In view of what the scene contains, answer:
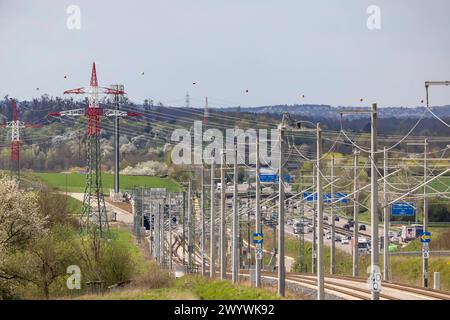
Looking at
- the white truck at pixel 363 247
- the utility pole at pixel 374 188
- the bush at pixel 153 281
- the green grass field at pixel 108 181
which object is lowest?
the white truck at pixel 363 247

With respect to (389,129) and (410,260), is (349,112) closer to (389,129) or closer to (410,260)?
(410,260)

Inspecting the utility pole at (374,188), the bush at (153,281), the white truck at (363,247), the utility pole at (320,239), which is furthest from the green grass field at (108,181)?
the utility pole at (374,188)

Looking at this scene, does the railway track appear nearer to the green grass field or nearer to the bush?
the bush

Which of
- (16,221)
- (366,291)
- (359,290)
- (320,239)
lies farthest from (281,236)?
(16,221)

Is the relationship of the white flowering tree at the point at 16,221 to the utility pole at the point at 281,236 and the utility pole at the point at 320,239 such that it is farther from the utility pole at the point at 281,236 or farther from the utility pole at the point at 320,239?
the utility pole at the point at 320,239

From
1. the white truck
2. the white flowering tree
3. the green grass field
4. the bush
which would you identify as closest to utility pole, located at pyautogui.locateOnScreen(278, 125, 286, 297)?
the bush

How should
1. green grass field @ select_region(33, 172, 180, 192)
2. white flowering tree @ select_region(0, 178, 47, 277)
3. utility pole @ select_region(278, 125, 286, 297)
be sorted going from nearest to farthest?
1. utility pole @ select_region(278, 125, 286, 297)
2. white flowering tree @ select_region(0, 178, 47, 277)
3. green grass field @ select_region(33, 172, 180, 192)

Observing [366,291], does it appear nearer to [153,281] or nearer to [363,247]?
[153,281]
